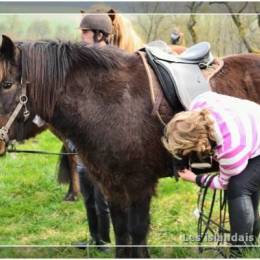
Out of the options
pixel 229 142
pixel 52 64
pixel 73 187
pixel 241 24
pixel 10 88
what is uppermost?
pixel 241 24

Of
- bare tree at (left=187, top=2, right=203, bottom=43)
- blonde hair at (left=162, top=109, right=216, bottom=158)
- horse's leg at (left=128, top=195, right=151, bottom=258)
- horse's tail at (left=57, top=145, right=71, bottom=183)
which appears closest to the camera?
blonde hair at (left=162, top=109, right=216, bottom=158)

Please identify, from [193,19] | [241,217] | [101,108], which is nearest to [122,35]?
[101,108]

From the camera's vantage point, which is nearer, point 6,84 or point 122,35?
point 6,84

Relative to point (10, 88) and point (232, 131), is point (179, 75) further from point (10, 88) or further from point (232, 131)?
point (10, 88)

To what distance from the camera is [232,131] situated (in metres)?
2.74

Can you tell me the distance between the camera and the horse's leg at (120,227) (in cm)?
309

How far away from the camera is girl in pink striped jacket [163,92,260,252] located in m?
2.72

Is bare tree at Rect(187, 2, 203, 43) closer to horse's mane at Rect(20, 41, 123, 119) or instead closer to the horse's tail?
the horse's tail

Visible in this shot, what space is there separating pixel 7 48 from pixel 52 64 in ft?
0.87

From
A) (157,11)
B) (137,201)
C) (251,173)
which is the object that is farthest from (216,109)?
(157,11)

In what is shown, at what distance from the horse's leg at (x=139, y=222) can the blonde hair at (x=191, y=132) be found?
46cm

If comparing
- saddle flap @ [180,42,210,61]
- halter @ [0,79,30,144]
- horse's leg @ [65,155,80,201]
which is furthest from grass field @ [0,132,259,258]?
halter @ [0,79,30,144]

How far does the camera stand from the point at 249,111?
113 inches

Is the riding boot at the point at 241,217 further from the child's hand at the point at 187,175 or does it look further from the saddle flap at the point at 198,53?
the saddle flap at the point at 198,53
